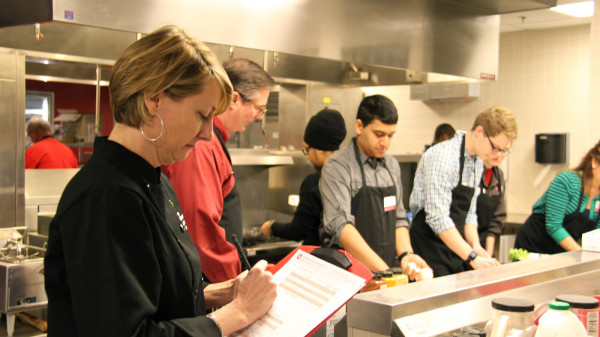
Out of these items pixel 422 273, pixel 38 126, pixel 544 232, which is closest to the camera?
pixel 422 273

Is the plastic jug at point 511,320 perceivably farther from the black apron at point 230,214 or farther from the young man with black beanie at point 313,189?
the young man with black beanie at point 313,189

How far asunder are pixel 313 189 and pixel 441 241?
2.46 ft

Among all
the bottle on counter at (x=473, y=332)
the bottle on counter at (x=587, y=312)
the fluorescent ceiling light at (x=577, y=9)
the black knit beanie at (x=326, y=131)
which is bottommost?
the bottle on counter at (x=473, y=332)

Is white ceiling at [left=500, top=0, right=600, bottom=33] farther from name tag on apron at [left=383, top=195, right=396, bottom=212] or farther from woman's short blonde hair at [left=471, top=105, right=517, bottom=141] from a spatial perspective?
name tag on apron at [left=383, top=195, right=396, bottom=212]

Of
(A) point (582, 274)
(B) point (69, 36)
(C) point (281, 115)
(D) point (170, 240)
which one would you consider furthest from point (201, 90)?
(C) point (281, 115)

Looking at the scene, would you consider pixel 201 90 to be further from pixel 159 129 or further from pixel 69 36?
pixel 69 36

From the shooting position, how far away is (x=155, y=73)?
3.94 ft

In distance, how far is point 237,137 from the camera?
26.7ft

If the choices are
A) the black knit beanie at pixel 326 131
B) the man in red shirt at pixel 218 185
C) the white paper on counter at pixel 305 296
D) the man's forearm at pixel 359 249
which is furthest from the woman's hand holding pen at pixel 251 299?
the black knit beanie at pixel 326 131

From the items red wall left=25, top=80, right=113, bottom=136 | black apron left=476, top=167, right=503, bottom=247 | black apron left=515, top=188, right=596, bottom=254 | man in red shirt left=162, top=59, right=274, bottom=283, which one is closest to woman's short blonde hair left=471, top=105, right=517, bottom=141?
black apron left=476, top=167, right=503, bottom=247

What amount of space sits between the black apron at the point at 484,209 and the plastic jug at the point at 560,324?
201cm

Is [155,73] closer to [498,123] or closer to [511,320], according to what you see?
[511,320]

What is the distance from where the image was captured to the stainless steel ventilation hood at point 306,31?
251cm

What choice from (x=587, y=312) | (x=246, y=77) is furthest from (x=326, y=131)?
(x=587, y=312)
